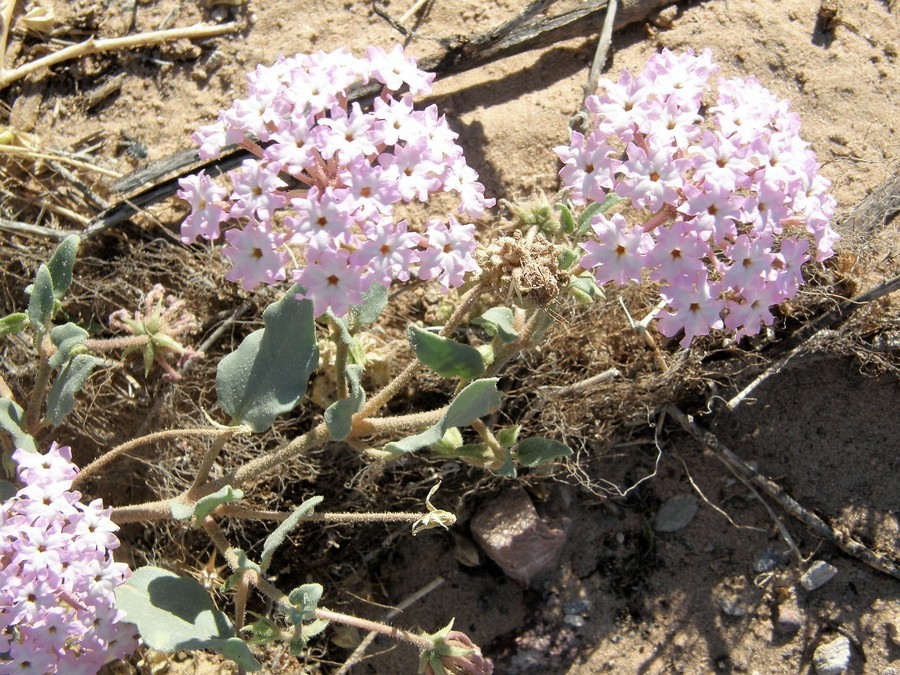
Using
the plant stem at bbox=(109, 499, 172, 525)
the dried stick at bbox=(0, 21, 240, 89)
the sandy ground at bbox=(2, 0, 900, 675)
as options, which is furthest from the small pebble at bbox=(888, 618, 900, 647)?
the dried stick at bbox=(0, 21, 240, 89)

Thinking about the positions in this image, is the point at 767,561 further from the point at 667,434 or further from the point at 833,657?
the point at 667,434

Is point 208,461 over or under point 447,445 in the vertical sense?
under

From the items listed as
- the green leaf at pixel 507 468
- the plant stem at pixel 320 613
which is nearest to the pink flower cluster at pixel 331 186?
the green leaf at pixel 507 468

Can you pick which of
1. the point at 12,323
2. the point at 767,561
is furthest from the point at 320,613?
the point at 767,561

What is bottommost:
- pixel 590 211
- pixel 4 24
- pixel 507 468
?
pixel 507 468

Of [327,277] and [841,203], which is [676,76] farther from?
[841,203]

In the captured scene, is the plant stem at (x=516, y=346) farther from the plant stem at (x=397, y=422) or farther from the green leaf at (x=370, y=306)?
the green leaf at (x=370, y=306)

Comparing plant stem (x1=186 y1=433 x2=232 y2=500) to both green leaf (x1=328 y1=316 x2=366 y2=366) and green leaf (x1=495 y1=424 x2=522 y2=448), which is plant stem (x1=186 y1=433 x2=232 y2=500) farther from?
green leaf (x1=495 y1=424 x2=522 y2=448)
